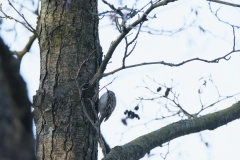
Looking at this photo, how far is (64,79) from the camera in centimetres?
321

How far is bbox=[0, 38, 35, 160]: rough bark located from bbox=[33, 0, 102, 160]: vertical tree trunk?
83.9 inches

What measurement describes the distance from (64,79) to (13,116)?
232 cm

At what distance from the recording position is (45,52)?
3361mm

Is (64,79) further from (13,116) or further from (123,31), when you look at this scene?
(13,116)

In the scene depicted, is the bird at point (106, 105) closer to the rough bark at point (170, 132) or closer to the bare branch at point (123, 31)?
the rough bark at point (170, 132)

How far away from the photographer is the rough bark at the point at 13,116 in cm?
89

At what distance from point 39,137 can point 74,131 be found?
262mm

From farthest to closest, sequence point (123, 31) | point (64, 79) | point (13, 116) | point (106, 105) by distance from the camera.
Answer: point (106, 105), point (64, 79), point (123, 31), point (13, 116)

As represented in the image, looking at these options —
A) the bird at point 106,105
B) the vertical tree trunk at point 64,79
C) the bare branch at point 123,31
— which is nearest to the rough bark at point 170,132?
the vertical tree trunk at point 64,79

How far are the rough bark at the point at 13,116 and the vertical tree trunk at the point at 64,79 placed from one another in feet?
6.99

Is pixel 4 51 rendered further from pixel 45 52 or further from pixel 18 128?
pixel 45 52

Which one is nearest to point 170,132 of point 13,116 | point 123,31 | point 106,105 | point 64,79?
point 64,79

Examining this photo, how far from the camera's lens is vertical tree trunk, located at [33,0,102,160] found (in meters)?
3.05

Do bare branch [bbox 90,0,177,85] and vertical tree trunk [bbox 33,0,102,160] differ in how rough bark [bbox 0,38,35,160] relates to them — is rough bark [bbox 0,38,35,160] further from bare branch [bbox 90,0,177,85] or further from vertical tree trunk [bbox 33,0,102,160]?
vertical tree trunk [bbox 33,0,102,160]
